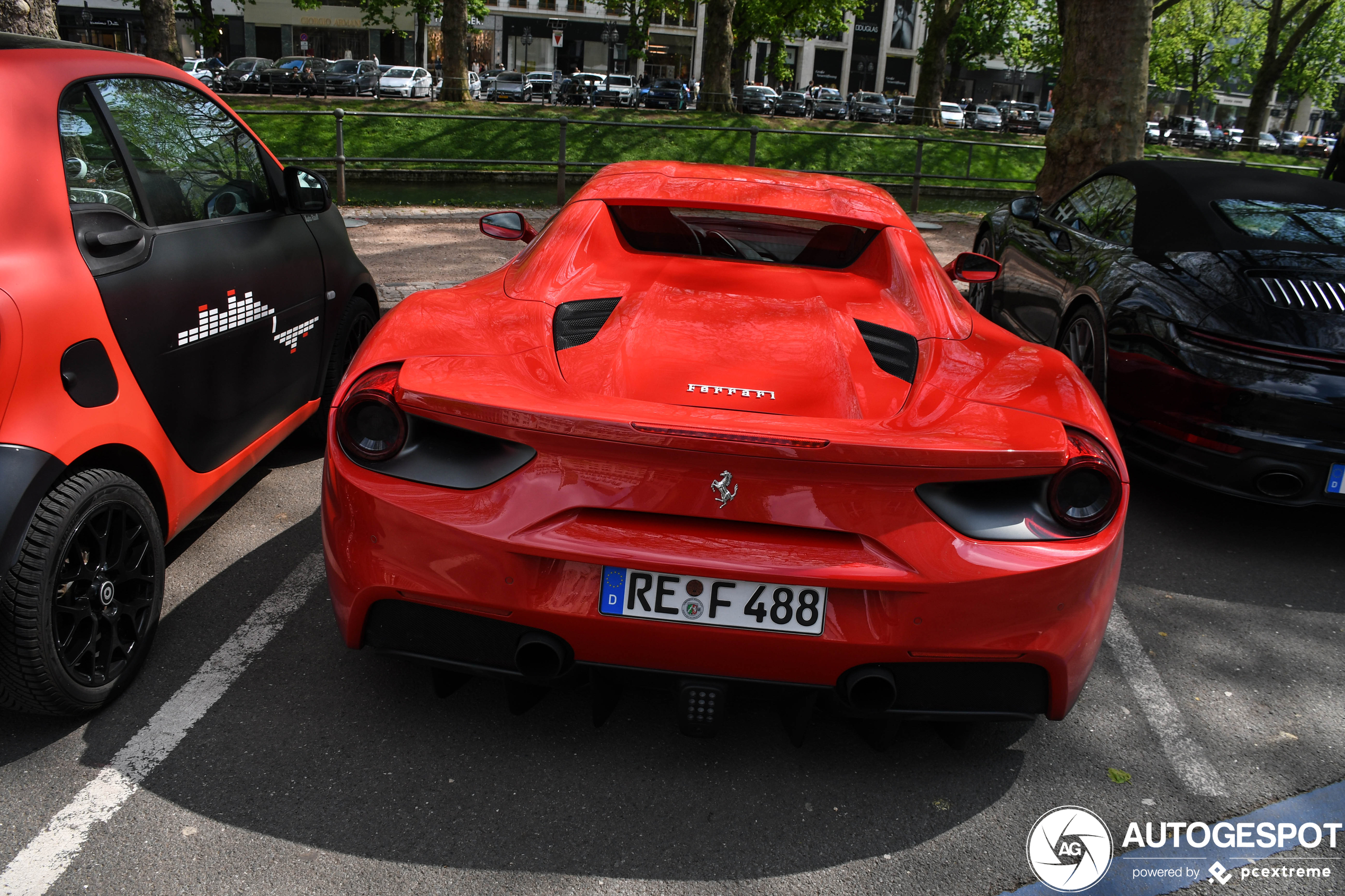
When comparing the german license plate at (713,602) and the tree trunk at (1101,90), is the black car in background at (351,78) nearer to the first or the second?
the tree trunk at (1101,90)

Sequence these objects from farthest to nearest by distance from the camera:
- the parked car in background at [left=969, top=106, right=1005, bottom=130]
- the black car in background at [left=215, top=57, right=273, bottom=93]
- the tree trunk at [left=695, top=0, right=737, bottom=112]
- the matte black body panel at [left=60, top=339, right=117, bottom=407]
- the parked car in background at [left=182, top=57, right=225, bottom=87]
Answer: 1. the parked car in background at [left=969, top=106, right=1005, bottom=130]
2. the black car in background at [left=215, top=57, right=273, bottom=93]
3. the parked car in background at [left=182, top=57, right=225, bottom=87]
4. the tree trunk at [left=695, top=0, right=737, bottom=112]
5. the matte black body panel at [left=60, top=339, right=117, bottom=407]

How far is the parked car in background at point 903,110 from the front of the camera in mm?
42094

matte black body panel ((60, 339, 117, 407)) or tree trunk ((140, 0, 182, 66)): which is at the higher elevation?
tree trunk ((140, 0, 182, 66))

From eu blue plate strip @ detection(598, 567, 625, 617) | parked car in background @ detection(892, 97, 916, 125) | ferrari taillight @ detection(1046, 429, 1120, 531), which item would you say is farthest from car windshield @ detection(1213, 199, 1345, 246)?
parked car in background @ detection(892, 97, 916, 125)

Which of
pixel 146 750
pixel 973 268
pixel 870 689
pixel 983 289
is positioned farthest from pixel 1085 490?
pixel 983 289

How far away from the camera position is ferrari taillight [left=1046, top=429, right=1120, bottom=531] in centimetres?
226

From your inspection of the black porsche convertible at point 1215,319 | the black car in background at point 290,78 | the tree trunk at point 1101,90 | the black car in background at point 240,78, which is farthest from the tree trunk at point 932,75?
the black porsche convertible at point 1215,319

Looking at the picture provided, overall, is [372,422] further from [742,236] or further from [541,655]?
[742,236]

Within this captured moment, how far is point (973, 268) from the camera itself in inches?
158

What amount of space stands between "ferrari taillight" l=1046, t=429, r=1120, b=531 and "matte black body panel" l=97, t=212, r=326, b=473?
2408mm

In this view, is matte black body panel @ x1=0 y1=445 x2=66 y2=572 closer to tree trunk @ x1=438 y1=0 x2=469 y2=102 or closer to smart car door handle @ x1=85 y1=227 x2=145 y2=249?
smart car door handle @ x1=85 y1=227 x2=145 y2=249

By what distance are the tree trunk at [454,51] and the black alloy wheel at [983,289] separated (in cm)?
2273

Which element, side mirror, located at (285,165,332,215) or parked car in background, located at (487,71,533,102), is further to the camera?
parked car in background, located at (487,71,533,102)

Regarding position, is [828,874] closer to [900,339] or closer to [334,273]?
[900,339]
